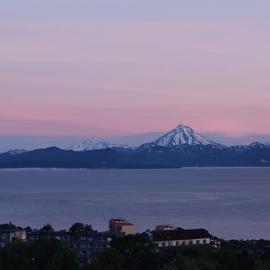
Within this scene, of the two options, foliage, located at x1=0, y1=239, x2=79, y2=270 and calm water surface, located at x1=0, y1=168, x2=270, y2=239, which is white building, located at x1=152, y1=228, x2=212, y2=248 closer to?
foliage, located at x1=0, y1=239, x2=79, y2=270

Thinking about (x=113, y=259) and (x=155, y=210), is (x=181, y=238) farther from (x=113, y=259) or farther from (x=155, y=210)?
(x=155, y=210)

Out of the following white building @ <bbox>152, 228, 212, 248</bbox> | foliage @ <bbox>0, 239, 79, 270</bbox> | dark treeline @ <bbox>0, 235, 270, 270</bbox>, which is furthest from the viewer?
white building @ <bbox>152, 228, 212, 248</bbox>

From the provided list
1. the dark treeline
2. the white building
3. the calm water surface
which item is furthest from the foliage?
the calm water surface

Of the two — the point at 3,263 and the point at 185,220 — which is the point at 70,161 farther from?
the point at 3,263

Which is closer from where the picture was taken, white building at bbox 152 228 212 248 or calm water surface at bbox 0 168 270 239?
white building at bbox 152 228 212 248

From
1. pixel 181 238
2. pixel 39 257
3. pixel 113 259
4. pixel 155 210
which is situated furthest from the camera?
pixel 155 210

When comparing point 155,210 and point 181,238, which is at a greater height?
point 181,238

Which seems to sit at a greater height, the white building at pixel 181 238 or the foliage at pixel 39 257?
the foliage at pixel 39 257

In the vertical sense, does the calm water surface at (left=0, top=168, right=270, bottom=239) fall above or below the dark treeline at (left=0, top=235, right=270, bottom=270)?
below

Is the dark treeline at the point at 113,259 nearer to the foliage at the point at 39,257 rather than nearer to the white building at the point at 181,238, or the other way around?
the foliage at the point at 39,257

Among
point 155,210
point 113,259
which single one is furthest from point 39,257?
point 155,210

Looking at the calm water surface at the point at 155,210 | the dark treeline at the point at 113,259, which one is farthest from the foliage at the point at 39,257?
the calm water surface at the point at 155,210

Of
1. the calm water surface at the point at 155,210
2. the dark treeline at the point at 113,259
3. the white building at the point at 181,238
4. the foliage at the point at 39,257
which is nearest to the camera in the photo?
the dark treeline at the point at 113,259

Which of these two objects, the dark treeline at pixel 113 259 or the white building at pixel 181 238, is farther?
the white building at pixel 181 238
